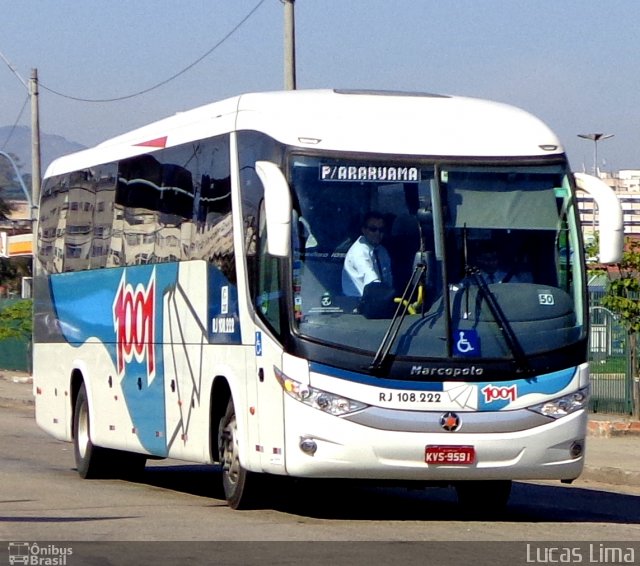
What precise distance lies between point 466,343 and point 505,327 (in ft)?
1.07

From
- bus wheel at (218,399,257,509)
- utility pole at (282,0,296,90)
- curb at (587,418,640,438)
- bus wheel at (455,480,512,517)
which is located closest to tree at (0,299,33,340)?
utility pole at (282,0,296,90)

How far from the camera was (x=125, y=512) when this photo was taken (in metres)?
11.9

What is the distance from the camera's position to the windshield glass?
10.9 meters

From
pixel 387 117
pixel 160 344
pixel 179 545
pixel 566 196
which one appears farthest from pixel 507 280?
pixel 160 344

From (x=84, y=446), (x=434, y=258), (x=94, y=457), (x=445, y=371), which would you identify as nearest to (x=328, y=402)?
(x=445, y=371)

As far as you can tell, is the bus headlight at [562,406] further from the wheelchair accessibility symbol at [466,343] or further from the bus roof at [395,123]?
the bus roof at [395,123]

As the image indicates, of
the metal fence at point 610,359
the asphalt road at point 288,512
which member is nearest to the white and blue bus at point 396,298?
the asphalt road at point 288,512

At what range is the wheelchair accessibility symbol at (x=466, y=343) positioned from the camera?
10875 mm

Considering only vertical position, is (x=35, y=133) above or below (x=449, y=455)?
above

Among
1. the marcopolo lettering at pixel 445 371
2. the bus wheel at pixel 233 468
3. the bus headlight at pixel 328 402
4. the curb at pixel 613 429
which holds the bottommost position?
the curb at pixel 613 429

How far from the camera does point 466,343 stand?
35.8 feet

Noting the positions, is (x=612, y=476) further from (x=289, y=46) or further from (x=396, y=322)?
Result: (x=289, y=46)

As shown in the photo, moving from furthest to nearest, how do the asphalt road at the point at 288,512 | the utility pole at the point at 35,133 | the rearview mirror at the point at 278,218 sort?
the utility pole at the point at 35,133 < the rearview mirror at the point at 278,218 < the asphalt road at the point at 288,512

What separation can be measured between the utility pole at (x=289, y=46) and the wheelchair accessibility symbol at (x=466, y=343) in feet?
41.3
